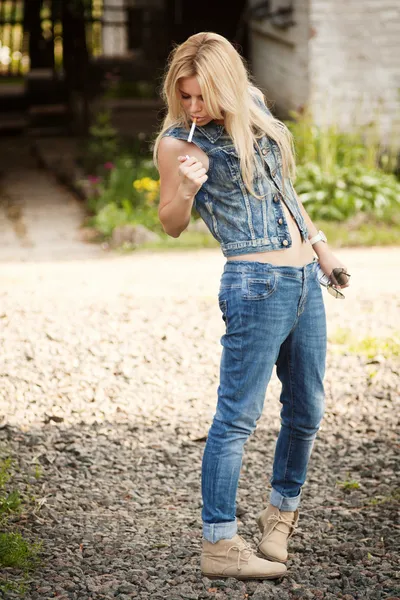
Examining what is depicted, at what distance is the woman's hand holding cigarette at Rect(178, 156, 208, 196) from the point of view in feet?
8.53

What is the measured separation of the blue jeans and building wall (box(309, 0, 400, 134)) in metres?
7.20

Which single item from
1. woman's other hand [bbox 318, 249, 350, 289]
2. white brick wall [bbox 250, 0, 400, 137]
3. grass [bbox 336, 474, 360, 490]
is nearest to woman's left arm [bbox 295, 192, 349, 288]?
woman's other hand [bbox 318, 249, 350, 289]

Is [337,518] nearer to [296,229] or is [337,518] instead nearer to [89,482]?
[89,482]

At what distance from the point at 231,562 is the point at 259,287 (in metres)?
0.89

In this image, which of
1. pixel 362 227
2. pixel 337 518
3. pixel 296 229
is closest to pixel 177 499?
pixel 337 518

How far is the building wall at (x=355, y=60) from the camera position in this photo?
32.0ft

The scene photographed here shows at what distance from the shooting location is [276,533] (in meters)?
3.12

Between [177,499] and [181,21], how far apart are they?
12.6 meters

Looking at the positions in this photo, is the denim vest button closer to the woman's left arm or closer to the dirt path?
the woman's left arm

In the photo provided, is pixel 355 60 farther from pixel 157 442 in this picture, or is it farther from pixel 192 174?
pixel 192 174

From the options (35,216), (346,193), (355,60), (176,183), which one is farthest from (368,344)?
(35,216)

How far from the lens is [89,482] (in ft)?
12.7

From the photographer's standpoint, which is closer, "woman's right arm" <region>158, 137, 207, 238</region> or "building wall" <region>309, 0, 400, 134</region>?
"woman's right arm" <region>158, 137, 207, 238</region>

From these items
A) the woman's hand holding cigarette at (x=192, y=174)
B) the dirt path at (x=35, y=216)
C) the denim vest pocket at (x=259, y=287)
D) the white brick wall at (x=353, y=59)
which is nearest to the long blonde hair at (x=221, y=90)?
the woman's hand holding cigarette at (x=192, y=174)
